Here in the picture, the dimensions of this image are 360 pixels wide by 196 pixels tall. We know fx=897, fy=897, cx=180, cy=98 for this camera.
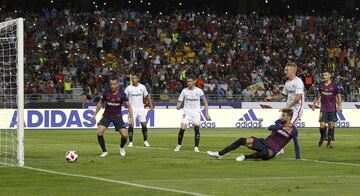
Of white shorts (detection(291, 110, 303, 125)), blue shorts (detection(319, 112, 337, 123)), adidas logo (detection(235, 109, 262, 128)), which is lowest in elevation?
adidas logo (detection(235, 109, 262, 128))

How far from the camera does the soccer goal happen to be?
1911 centimetres

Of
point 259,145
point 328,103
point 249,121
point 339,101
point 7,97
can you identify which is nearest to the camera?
point 259,145

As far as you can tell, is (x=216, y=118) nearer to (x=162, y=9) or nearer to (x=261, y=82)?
(x=261, y=82)

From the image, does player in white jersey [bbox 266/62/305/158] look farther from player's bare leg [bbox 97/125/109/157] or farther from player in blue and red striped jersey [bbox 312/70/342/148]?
player in blue and red striped jersey [bbox 312/70/342/148]

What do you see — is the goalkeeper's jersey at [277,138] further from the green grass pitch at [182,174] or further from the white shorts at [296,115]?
the white shorts at [296,115]

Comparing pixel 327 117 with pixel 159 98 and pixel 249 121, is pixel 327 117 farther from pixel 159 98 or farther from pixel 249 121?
pixel 159 98

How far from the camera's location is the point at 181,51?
55062 millimetres

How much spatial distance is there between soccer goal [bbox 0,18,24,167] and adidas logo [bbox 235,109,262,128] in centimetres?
1230

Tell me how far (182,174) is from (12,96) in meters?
18.5

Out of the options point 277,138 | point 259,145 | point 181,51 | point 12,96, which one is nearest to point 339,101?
point 277,138

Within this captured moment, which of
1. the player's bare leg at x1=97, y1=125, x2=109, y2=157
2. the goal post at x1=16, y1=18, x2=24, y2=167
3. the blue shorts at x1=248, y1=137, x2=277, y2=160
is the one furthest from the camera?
the player's bare leg at x1=97, y1=125, x2=109, y2=157

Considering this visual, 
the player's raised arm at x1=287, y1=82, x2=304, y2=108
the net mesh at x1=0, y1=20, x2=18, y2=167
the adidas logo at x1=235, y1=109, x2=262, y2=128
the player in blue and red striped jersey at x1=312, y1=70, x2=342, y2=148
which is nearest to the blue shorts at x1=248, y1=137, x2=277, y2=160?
the player's raised arm at x1=287, y1=82, x2=304, y2=108

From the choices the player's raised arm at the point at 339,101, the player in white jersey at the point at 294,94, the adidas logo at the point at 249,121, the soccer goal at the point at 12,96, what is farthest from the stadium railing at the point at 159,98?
the player in white jersey at the point at 294,94

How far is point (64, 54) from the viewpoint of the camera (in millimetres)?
51594
